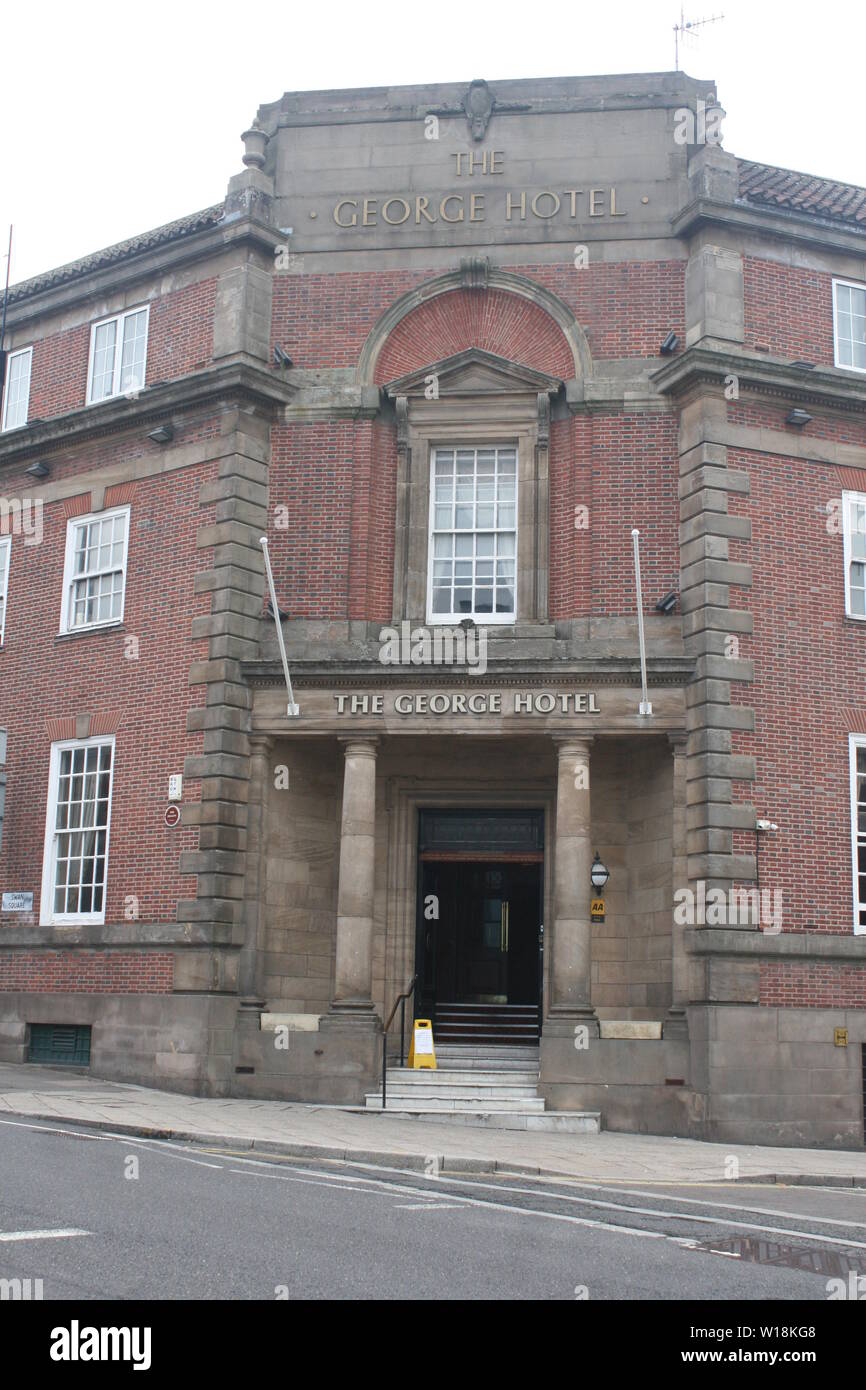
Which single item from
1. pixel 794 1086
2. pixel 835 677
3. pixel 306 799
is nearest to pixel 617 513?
pixel 835 677

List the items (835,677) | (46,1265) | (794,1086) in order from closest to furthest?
(46,1265) < (794,1086) < (835,677)

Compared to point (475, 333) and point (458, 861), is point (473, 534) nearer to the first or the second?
point (475, 333)

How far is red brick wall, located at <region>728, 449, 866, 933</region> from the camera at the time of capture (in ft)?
58.7

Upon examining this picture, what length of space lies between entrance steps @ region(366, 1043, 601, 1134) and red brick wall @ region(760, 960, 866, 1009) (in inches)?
106

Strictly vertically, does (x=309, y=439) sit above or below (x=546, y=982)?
above

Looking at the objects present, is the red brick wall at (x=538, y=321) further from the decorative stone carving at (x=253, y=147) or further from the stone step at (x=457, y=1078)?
the stone step at (x=457, y=1078)

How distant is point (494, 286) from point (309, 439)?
11.2 feet

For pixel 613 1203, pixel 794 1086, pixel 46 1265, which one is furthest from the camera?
pixel 794 1086

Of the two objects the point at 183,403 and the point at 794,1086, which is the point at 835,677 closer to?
the point at 794,1086

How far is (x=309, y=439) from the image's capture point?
20.2 m

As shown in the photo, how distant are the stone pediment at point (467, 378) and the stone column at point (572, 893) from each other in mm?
5087

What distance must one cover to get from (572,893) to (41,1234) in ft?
35.0

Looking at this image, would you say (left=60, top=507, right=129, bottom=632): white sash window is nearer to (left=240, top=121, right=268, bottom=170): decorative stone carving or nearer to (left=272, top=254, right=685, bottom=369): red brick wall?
(left=272, top=254, right=685, bottom=369): red brick wall

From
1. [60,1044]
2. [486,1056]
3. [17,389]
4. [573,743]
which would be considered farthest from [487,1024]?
[17,389]
